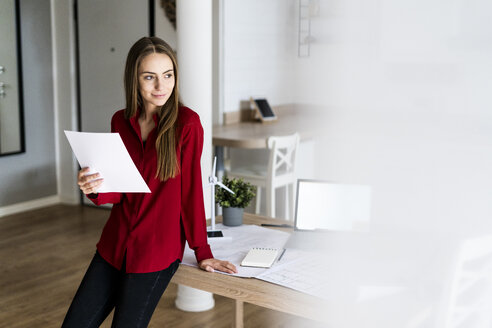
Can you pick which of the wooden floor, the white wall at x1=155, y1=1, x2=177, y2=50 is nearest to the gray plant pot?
the wooden floor

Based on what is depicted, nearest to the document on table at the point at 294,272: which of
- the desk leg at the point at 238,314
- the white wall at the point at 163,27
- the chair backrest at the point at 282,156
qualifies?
the desk leg at the point at 238,314

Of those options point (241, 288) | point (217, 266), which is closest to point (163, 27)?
point (217, 266)

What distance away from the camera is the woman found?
144 cm

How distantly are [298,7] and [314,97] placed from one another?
0.07 m

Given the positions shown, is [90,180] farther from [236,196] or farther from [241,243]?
[236,196]

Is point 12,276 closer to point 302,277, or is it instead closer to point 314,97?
point 302,277

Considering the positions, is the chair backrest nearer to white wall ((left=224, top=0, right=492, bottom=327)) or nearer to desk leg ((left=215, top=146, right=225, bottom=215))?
desk leg ((left=215, top=146, right=225, bottom=215))

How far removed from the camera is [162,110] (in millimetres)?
1547

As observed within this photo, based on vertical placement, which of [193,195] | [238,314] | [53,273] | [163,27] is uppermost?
[163,27]

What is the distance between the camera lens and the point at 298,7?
391mm

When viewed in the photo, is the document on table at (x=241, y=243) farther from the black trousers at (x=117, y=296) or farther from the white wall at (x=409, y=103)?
the white wall at (x=409, y=103)

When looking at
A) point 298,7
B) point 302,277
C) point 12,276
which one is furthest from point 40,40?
point 298,7

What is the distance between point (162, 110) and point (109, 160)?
0.22 metres

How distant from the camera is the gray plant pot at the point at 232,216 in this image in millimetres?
1974
